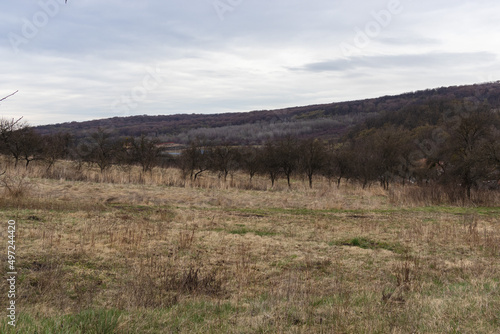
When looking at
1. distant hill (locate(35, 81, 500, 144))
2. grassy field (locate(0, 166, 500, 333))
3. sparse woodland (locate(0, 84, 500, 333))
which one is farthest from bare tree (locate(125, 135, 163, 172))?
distant hill (locate(35, 81, 500, 144))

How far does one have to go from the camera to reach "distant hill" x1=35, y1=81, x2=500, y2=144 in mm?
99875

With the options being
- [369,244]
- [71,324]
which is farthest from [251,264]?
[71,324]

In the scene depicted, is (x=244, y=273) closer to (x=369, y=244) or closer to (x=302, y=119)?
(x=369, y=244)

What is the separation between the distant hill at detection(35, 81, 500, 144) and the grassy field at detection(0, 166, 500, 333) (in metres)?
79.9

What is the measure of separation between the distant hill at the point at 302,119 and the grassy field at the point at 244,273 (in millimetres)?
79924

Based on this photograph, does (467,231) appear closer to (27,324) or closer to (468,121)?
(27,324)

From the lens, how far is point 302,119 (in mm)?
137625

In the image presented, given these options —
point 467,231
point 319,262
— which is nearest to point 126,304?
point 319,262

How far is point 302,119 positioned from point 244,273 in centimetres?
13389

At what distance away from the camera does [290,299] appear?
210 inches

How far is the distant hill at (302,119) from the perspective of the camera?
99.9 m

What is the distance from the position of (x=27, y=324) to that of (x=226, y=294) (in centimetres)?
306

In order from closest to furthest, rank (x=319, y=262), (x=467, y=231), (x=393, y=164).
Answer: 1. (x=319, y=262)
2. (x=467, y=231)
3. (x=393, y=164)

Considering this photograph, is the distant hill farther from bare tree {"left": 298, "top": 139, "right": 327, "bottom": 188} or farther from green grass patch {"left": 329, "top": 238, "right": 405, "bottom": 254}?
green grass patch {"left": 329, "top": 238, "right": 405, "bottom": 254}
